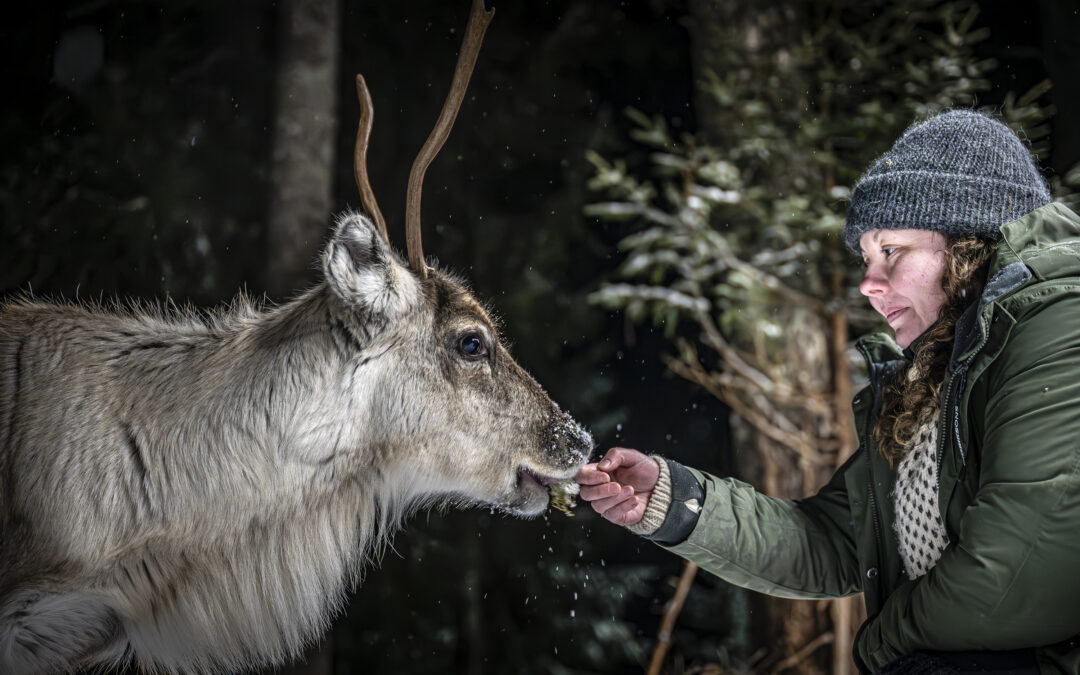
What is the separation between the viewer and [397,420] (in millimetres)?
1877

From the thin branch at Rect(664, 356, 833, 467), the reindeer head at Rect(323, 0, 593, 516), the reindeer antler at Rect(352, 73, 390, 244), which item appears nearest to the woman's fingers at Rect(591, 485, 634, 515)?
the reindeer head at Rect(323, 0, 593, 516)

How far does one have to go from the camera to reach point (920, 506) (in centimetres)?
160

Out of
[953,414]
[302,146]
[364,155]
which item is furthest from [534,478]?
[302,146]

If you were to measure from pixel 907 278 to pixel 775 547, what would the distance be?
2.14 feet

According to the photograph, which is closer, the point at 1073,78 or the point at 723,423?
the point at 1073,78

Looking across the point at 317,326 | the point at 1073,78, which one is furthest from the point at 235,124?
the point at 1073,78

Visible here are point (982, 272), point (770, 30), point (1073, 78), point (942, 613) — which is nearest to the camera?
point (942, 613)

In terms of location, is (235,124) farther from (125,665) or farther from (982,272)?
(982,272)

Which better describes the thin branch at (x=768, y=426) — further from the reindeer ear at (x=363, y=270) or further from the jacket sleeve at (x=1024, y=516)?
the jacket sleeve at (x=1024, y=516)

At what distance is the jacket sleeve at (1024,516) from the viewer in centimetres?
125

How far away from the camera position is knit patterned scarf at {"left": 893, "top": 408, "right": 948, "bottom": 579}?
1562 millimetres

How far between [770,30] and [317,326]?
121 inches

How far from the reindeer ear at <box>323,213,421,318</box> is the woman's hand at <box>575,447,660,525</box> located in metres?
0.57

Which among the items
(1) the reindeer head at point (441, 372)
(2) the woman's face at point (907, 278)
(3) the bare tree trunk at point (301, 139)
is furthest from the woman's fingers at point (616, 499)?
(3) the bare tree trunk at point (301, 139)
